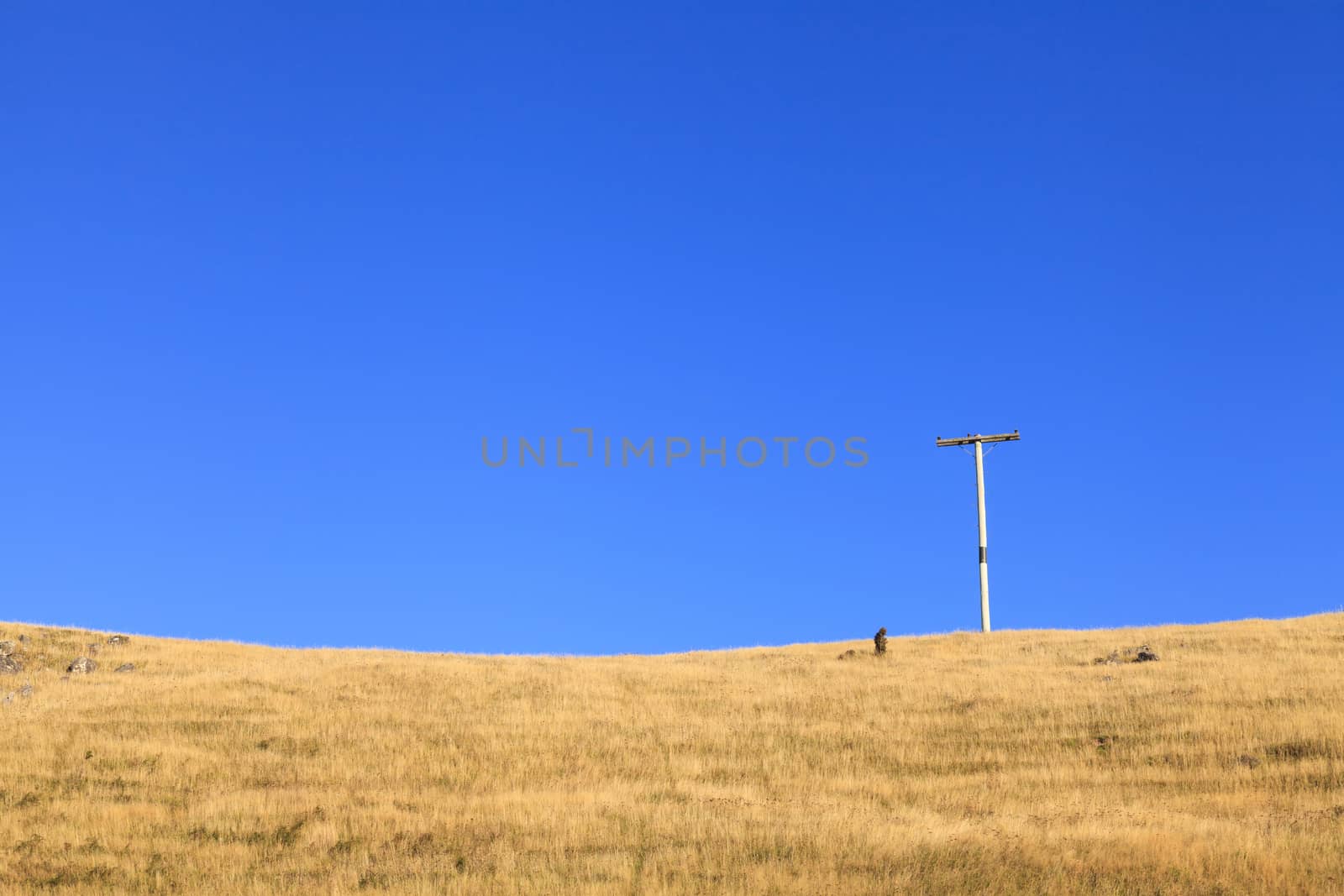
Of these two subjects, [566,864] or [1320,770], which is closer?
[566,864]

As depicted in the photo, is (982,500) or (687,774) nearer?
(687,774)

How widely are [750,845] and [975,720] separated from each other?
1214cm

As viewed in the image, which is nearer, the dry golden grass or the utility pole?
the dry golden grass

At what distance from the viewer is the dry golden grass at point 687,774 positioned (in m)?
14.0

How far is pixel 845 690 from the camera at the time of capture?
30.8 metres

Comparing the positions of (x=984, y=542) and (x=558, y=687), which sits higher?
(x=984, y=542)

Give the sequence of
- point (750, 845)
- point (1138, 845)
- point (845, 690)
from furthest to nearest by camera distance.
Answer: point (845, 690) < point (750, 845) < point (1138, 845)

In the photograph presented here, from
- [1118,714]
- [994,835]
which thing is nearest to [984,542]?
[1118,714]

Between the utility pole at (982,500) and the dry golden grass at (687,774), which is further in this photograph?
the utility pole at (982,500)

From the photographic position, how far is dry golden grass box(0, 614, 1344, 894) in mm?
13953

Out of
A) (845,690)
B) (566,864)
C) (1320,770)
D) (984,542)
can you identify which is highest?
(984,542)

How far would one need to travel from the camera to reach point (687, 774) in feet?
71.9

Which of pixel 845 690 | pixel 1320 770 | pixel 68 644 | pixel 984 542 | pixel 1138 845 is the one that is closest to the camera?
pixel 1138 845

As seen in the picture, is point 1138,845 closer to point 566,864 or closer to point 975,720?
point 566,864
